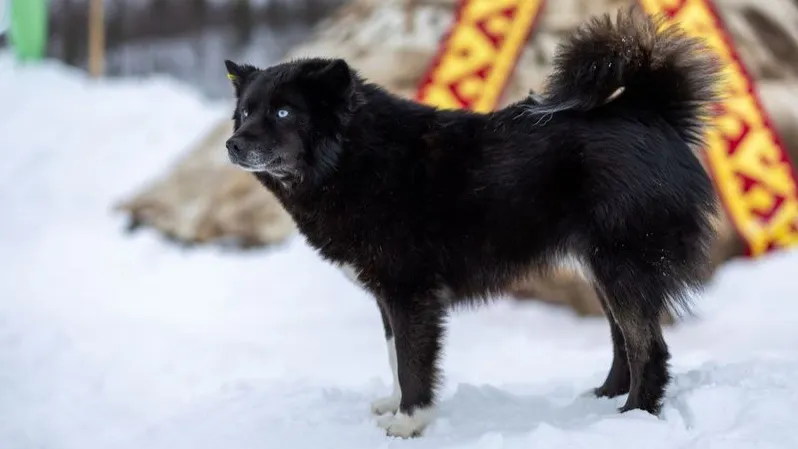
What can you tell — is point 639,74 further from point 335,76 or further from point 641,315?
point 335,76

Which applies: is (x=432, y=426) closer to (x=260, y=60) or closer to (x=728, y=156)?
(x=728, y=156)

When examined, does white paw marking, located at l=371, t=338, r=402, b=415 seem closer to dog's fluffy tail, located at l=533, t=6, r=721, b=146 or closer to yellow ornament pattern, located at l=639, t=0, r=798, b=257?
dog's fluffy tail, located at l=533, t=6, r=721, b=146

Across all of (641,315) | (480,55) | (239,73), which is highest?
(480,55)

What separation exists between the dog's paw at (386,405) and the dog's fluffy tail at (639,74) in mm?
1530

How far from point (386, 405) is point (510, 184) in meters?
1.25

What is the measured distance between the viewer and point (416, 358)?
10.5ft

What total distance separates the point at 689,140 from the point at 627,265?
0.73m

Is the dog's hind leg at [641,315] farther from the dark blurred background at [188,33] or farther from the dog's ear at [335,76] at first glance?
the dark blurred background at [188,33]

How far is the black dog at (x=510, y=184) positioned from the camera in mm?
3006

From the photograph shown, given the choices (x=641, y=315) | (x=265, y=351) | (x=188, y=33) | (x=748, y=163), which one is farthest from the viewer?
(x=188, y=33)

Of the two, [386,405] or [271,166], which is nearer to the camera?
[271,166]

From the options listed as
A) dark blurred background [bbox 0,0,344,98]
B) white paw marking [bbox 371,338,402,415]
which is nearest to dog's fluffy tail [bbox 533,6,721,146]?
white paw marking [bbox 371,338,402,415]

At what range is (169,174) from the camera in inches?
337

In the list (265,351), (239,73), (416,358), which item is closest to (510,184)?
(416,358)
